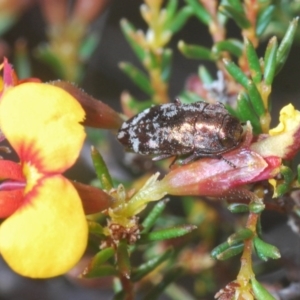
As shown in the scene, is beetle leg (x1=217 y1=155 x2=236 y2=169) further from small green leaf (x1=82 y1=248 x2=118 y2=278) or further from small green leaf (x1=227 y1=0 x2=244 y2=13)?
small green leaf (x1=227 y1=0 x2=244 y2=13)

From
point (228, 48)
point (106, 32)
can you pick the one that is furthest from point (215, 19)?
point (106, 32)

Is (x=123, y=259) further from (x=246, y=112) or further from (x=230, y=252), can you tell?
(x=246, y=112)

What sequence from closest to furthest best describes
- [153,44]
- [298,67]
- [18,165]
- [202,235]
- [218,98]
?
1. [18,165]
2. [218,98]
3. [153,44]
4. [202,235]
5. [298,67]

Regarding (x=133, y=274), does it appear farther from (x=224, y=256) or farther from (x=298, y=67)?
(x=298, y=67)

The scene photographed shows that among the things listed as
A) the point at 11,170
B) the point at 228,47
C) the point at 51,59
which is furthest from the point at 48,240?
the point at 51,59

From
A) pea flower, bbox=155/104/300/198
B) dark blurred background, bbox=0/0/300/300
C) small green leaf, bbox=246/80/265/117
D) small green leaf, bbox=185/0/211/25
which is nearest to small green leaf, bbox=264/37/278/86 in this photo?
small green leaf, bbox=246/80/265/117

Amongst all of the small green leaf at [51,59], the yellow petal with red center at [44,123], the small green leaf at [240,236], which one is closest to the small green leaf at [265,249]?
the small green leaf at [240,236]
